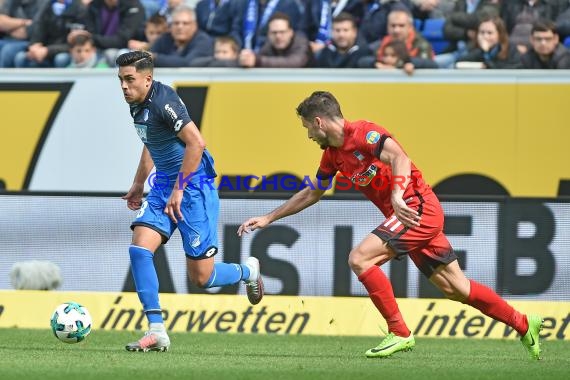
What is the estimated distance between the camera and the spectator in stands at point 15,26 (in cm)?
1577

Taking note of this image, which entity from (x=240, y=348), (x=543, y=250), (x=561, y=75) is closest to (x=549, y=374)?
(x=240, y=348)

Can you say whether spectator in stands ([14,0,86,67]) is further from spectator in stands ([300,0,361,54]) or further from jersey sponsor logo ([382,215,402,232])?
jersey sponsor logo ([382,215,402,232])

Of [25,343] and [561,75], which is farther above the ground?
[561,75]

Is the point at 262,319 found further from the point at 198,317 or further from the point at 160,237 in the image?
the point at 160,237

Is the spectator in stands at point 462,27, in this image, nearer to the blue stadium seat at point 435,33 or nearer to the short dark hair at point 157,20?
the blue stadium seat at point 435,33

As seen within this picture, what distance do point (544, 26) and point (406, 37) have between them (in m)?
1.65

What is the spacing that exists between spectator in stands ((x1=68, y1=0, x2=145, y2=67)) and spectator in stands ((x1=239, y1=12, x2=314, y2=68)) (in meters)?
1.89

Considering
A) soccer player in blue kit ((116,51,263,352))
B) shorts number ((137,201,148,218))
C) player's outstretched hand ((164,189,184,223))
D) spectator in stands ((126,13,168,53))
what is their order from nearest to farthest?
player's outstretched hand ((164,189,184,223)) < soccer player in blue kit ((116,51,263,352)) < shorts number ((137,201,148,218)) < spectator in stands ((126,13,168,53))

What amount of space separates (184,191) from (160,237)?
0.41 metres

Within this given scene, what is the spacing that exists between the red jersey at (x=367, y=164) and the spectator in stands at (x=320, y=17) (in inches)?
236

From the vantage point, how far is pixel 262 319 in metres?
12.3

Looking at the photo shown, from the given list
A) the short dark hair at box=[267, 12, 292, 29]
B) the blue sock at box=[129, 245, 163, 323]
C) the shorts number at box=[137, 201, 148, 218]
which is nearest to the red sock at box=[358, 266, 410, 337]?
the blue sock at box=[129, 245, 163, 323]

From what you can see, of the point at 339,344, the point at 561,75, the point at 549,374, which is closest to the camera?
the point at 549,374

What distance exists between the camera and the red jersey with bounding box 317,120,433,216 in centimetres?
903
